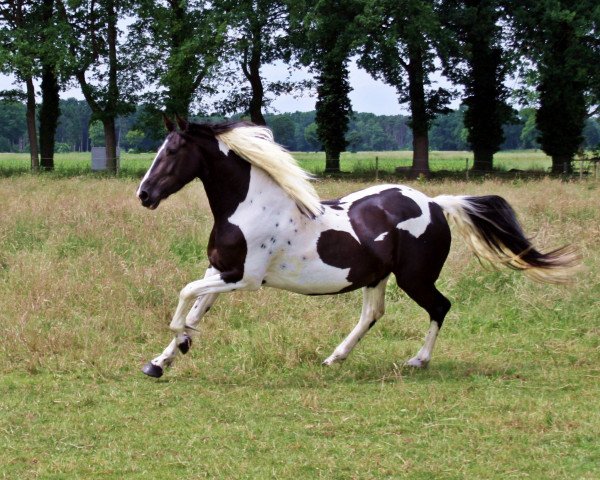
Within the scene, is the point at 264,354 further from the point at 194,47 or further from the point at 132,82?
the point at 132,82

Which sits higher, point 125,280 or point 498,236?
point 498,236

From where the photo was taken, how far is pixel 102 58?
3203 cm

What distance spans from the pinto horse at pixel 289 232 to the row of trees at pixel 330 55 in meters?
20.3

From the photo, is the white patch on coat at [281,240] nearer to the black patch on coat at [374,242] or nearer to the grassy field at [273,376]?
the black patch on coat at [374,242]

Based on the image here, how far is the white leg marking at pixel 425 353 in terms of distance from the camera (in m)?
6.51

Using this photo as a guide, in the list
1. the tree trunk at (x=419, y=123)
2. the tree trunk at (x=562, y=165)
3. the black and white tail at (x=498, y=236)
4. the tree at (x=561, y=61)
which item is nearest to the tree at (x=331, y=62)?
the tree trunk at (x=419, y=123)

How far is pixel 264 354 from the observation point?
6.54 metres

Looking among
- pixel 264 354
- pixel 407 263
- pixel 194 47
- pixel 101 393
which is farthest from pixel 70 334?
pixel 194 47

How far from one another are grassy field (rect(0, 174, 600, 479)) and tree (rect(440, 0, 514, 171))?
19011 mm

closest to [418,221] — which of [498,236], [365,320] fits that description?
[498,236]

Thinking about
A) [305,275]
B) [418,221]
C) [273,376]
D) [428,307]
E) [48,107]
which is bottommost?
[273,376]

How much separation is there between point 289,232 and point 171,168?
1023 millimetres

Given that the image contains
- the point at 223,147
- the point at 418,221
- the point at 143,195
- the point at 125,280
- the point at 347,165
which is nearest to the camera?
the point at 143,195

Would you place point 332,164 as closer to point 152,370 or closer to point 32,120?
point 32,120
